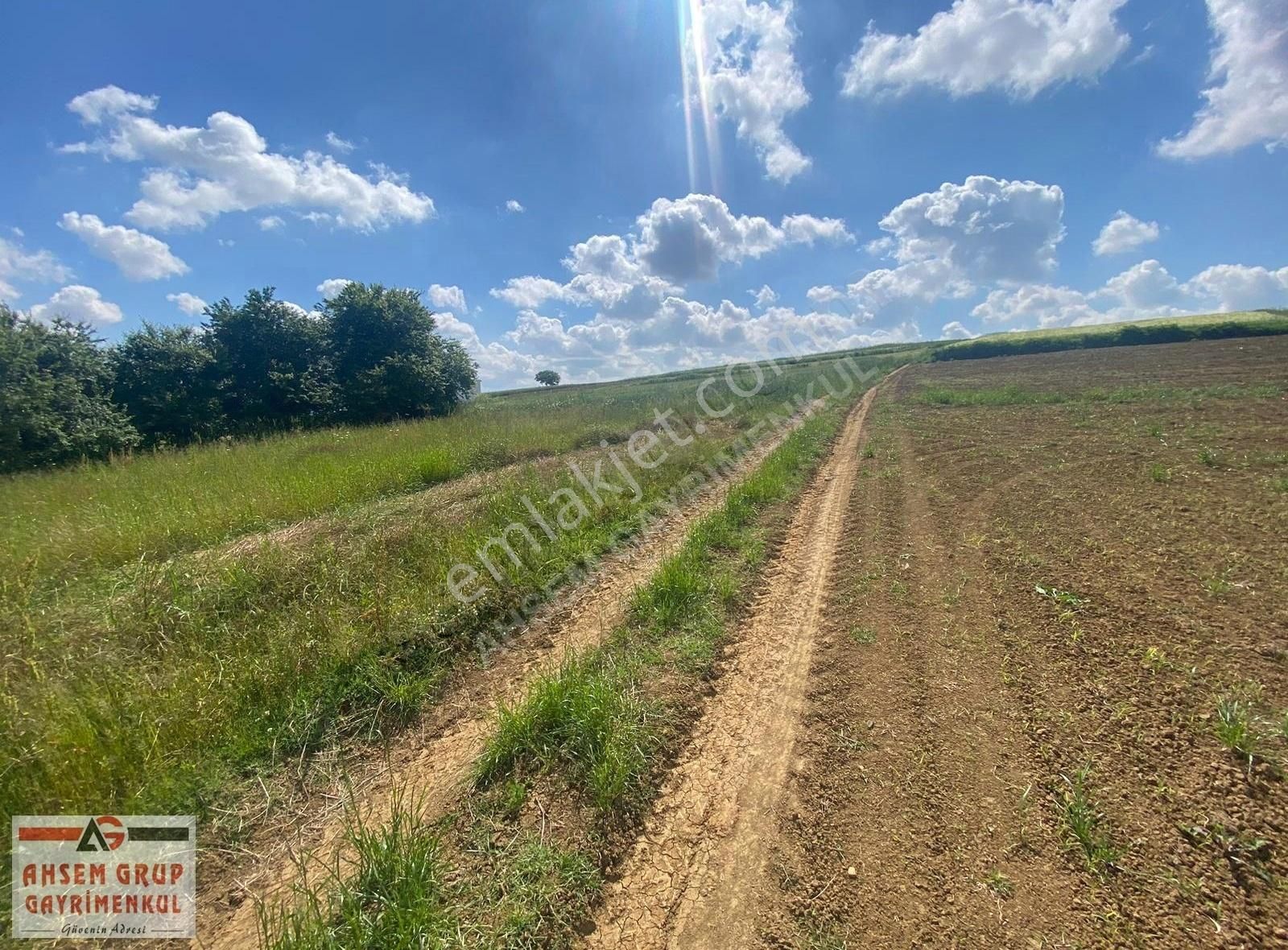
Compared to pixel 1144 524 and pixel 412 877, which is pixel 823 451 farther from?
pixel 412 877

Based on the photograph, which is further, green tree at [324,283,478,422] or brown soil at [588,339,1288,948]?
green tree at [324,283,478,422]

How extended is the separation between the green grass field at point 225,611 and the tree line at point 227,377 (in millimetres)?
4609

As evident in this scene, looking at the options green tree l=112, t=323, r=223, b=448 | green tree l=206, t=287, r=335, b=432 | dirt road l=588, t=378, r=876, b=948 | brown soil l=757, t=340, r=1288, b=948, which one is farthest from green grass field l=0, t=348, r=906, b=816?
green tree l=206, t=287, r=335, b=432

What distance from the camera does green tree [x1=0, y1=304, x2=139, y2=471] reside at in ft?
37.7

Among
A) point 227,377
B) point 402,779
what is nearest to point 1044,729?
point 402,779

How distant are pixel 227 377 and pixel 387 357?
5.90m

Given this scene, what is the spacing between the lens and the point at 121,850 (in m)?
2.48

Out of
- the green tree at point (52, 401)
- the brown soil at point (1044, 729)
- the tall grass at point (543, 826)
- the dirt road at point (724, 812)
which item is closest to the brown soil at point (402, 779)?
the tall grass at point (543, 826)

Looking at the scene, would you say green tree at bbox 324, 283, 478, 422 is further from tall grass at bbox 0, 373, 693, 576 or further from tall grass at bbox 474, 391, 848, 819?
tall grass at bbox 474, 391, 848, 819

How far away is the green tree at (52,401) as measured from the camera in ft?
37.7

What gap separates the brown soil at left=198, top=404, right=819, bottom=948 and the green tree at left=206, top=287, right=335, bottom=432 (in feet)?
64.9

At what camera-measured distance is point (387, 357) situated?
21156mm

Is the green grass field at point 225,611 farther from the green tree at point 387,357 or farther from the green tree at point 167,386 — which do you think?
the green tree at point 387,357

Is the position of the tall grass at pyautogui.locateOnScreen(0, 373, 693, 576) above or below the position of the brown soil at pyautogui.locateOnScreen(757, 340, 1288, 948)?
above
